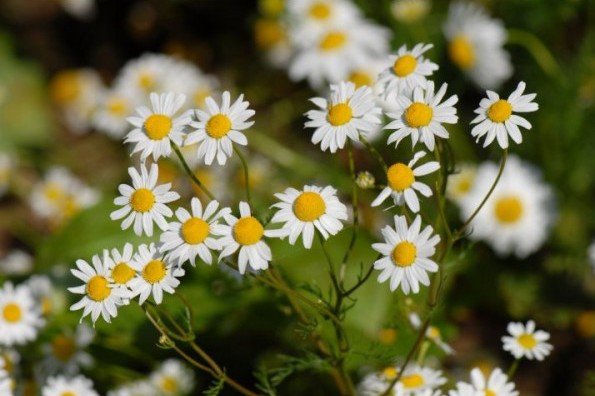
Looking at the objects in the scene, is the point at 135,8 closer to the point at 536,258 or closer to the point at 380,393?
the point at 536,258

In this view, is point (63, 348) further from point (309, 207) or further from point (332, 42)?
point (332, 42)

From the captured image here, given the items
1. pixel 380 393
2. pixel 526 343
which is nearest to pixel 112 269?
pixel 380 393

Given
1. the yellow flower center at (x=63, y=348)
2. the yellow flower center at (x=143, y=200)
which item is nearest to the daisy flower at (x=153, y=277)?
the yellow flower center at (x=143, y=200)

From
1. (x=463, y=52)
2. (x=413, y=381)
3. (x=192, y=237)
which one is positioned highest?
(x=463, y=52)

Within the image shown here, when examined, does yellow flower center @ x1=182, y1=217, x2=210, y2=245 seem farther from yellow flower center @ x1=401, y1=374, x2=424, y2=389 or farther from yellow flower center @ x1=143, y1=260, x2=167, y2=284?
yellow flower center @ x1=401, y1=374, x2=424, y2=389

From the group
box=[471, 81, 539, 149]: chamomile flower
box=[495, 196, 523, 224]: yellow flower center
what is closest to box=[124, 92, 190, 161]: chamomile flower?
box=[471, 81, 539, 149]: chamomile flower

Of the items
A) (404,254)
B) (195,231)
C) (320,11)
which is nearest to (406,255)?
(404,254)
